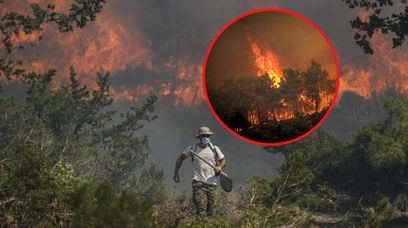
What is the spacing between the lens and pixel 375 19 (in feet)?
54.2

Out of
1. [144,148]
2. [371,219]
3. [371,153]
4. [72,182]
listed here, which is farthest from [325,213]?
[144,148]

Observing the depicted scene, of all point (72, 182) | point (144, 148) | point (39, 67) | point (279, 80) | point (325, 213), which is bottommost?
point (325, 213)

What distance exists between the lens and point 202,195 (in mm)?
11164

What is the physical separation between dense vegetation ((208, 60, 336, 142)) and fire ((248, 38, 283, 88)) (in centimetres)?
8

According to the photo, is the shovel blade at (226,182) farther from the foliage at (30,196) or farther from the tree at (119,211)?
the tree at (119,211)

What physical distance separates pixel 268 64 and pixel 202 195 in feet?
12.8

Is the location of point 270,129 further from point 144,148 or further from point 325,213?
point 144,148

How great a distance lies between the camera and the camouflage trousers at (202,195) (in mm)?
11125

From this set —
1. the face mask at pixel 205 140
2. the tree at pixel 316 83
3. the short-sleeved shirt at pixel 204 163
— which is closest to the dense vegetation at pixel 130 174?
the short-sleeved shirt at pixel 204 163

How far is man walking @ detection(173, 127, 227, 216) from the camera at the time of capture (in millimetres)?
10938

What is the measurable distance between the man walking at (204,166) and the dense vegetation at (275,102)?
2.16 m

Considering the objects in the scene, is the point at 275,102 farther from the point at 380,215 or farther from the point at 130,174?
the point at 130,174

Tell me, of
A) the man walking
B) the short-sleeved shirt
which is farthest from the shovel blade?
the short-sleeved shirt

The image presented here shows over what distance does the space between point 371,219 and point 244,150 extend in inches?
4290
